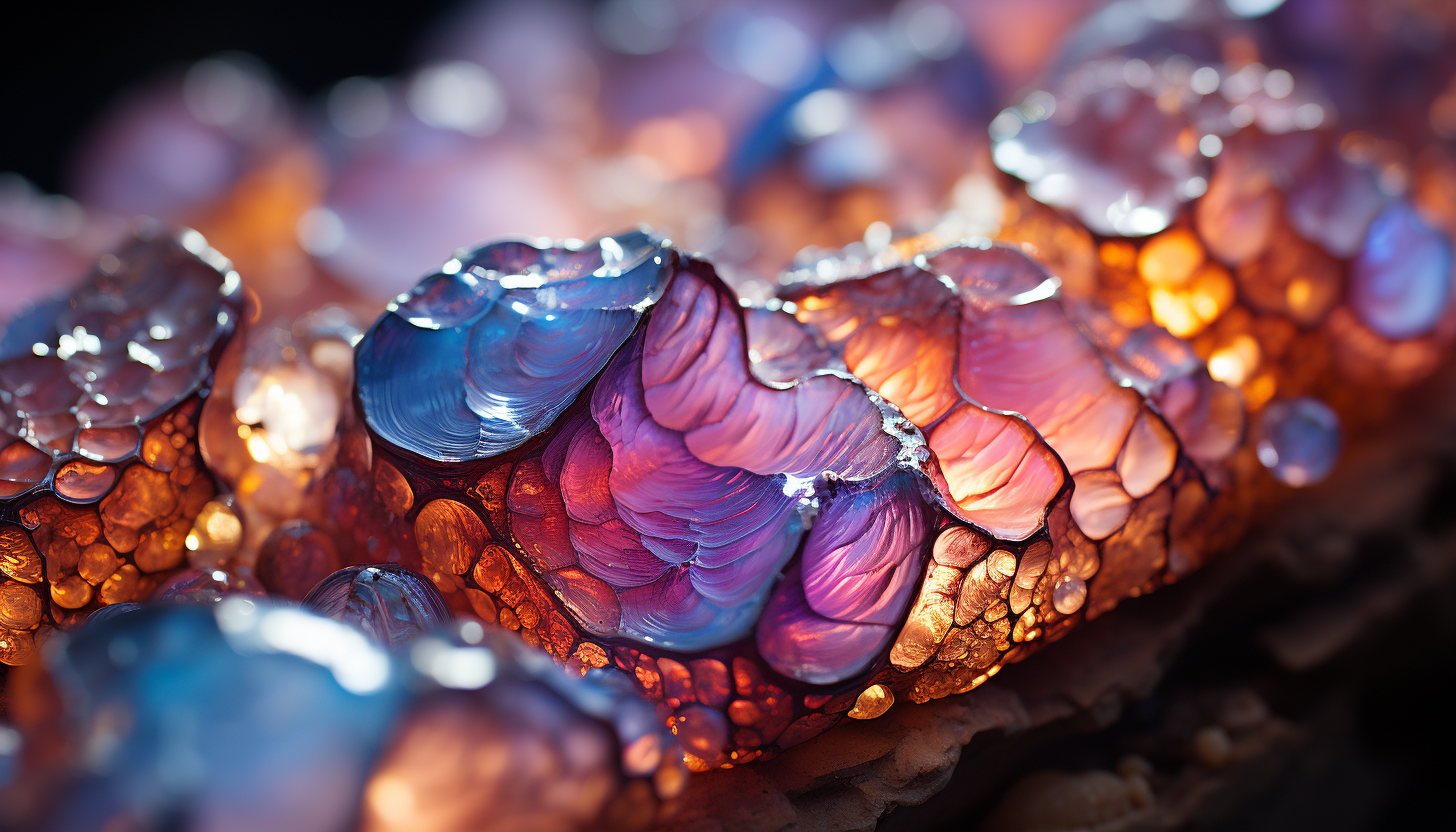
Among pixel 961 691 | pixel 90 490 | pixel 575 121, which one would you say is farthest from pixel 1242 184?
pixel 575 121

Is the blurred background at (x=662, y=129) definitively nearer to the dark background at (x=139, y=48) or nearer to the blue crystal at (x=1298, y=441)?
the blue crystal at (x=1298, y=441)

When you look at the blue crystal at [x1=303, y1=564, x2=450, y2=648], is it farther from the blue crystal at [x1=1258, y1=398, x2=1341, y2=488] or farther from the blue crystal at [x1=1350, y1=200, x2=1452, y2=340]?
the blue crystal at [x1=1350, y1=200, x2=1452, y2=340]

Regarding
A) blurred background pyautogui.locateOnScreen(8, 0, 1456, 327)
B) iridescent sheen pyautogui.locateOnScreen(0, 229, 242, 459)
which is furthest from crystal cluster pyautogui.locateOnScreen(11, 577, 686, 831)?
blurred background pyautogui.locateOnScreen(8, 0, 1456, 327)

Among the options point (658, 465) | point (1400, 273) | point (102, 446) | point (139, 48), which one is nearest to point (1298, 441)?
point (1400, 273)

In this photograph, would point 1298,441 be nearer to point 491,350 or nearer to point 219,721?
point 491,350

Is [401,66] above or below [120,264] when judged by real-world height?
below

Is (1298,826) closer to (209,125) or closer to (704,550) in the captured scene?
(704,550)
